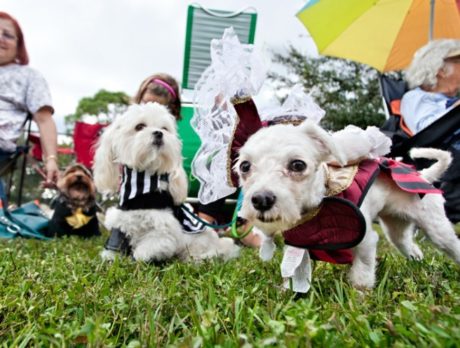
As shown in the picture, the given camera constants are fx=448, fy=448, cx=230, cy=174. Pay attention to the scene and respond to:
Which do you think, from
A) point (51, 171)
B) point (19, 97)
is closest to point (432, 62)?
point (51, 171)

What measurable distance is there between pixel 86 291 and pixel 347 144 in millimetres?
1307

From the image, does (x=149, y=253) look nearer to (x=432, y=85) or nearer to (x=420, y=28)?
(x=432, y=85)

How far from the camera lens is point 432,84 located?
13.5ft

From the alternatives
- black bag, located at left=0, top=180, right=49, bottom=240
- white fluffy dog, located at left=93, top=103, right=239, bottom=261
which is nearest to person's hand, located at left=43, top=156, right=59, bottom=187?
black bag, located at left=0, top=180, right=49, bottom=240

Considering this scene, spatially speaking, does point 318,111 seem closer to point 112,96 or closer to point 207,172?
point 207,172

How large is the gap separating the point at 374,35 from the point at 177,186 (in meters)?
3.15

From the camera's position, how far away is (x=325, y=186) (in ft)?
6.58

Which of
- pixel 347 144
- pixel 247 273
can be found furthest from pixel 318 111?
pixel 247 273

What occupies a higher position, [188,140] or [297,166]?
[297,166]

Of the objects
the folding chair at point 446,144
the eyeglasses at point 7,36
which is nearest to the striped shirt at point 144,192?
the folding chair at point 446,144

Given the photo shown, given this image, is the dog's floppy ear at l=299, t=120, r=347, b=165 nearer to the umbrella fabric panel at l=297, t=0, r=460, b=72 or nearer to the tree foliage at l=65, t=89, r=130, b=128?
the umbrella fabric panel at l=297, t=0, r=460, b=72

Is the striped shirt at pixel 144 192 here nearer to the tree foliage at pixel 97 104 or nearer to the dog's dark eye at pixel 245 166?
the dog's dark eye at pixel 245 166

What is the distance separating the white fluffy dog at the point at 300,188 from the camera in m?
1.71

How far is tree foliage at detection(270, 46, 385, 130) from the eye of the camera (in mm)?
13141
